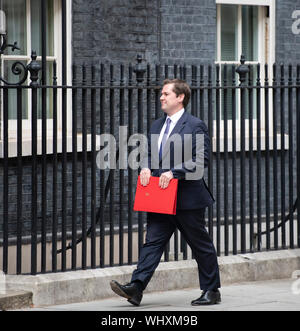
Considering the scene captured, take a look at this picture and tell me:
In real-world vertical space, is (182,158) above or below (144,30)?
below

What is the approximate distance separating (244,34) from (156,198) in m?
5.35

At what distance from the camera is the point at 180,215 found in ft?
27.5

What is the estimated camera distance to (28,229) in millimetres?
10625

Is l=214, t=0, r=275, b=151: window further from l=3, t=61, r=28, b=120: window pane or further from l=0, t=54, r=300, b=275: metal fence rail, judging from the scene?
l=3, t=61, r=28, b=120: window pane

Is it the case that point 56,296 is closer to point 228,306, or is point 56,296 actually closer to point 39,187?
point 228,306

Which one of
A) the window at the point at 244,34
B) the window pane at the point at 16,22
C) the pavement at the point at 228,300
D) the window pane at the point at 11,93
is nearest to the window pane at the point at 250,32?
the window at the point at 244,34

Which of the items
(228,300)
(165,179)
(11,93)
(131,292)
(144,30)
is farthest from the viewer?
(144,30)

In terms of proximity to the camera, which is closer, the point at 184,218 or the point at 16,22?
the point at 184,218

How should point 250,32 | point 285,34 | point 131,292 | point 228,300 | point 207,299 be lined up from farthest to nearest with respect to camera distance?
point 250,32 → point 285,34 → point 228,300 → point 207,299 → point 131,292

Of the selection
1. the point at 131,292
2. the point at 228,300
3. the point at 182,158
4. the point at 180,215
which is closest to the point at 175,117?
the point at 182,158

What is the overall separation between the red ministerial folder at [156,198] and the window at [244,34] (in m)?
4.55

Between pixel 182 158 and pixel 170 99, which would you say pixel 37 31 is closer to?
pixel 170 99

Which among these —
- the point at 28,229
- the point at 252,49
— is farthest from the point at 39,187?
the point at 252,49
